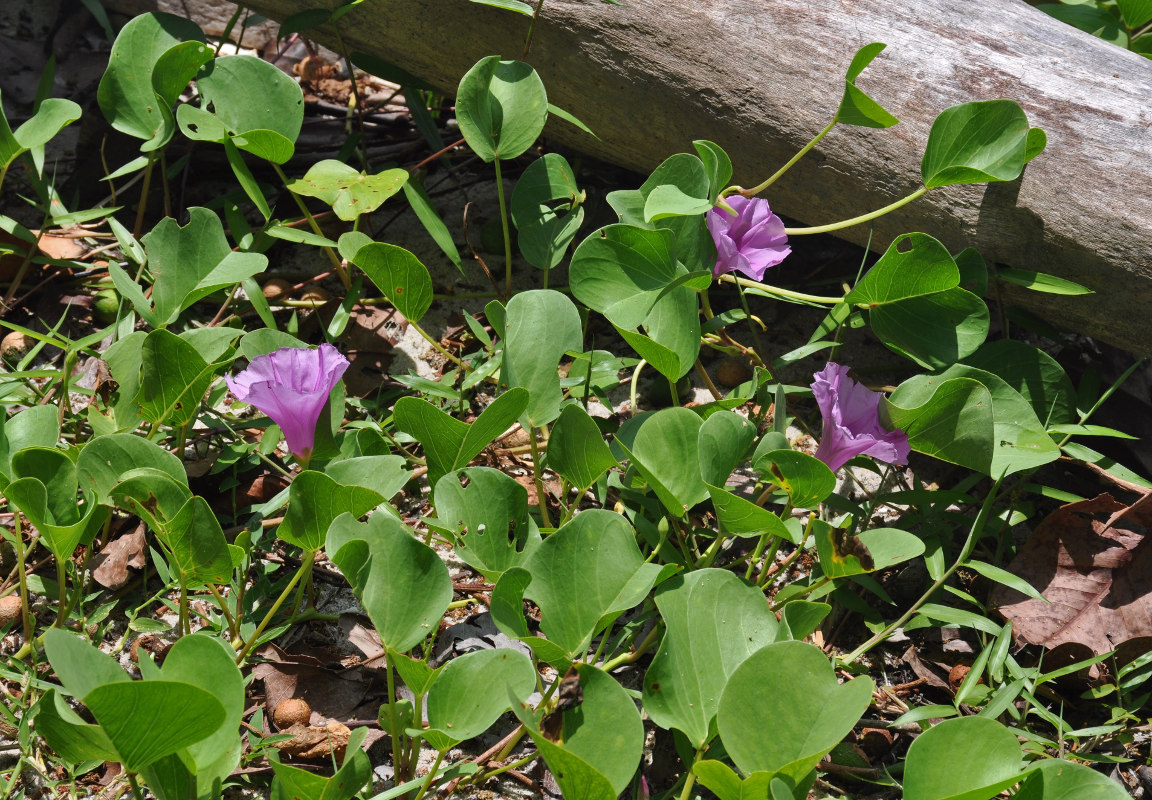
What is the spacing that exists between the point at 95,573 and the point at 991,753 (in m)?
1.24

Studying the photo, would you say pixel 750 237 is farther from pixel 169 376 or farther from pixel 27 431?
pixel 27 431

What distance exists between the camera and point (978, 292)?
1616 mm

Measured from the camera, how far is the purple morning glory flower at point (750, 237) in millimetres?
1612

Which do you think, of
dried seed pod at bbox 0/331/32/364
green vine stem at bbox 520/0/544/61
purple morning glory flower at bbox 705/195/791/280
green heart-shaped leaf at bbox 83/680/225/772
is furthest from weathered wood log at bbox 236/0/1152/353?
green heart-shaped leaf at bbox 83/680/225/772

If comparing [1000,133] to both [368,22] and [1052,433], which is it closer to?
[1052,433]

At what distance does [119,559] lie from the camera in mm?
1423

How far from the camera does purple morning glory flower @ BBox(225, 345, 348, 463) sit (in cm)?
132

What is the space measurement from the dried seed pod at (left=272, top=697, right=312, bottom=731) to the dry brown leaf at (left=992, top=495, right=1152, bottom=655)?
106 cm

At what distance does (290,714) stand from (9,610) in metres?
0.45

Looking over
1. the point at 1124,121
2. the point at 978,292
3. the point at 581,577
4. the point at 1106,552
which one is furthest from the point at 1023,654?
the point at 1124,121

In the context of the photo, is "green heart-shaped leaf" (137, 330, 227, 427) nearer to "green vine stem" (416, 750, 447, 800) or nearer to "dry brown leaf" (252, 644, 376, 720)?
"dry brown leaf" (252, 644, 376, 720)

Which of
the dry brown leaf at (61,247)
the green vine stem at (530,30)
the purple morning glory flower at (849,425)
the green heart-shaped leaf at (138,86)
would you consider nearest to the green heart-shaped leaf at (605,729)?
the purple morning glory flower at (849,425)

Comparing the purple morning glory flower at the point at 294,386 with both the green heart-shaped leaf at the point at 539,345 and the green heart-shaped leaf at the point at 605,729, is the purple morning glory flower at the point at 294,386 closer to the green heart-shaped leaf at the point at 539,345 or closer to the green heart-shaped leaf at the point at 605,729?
the green heart-shaped leaf at the point at 539,345

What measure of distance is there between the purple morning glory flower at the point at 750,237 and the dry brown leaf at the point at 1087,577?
25.0 inches
